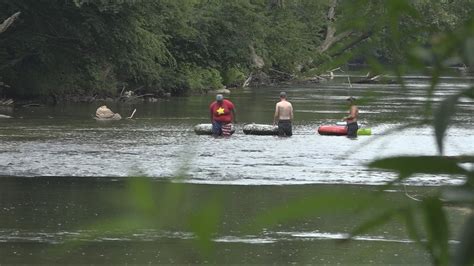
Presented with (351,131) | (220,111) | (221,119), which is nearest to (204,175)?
(221,119)

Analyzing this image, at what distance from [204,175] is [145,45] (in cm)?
2827

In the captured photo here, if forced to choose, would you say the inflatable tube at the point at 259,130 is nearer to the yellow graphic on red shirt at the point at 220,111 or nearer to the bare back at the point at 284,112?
the bare back at the point at 284,112

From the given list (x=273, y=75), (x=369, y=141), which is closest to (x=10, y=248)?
(x=369, y=141)

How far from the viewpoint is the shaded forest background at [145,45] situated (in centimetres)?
4394

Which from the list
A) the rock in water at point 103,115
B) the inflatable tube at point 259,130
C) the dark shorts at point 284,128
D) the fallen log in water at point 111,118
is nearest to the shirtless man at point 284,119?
the dark shorts at point 284,128

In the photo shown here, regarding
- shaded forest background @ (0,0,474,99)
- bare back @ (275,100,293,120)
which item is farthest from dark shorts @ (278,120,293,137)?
shaded forest background @ (0,0,474,99)

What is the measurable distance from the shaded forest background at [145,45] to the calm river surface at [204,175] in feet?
9.85

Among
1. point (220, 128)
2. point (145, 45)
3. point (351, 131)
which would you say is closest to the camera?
point (351, 131)

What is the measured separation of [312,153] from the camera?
2552 centimetres

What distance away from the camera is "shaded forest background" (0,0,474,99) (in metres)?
43.9

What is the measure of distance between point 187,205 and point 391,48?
1.11 feet

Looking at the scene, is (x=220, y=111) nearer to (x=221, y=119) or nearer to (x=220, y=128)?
(x=221, y=119)

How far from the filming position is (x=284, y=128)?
98.6ft

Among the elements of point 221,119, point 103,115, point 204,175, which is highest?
point 204,175
